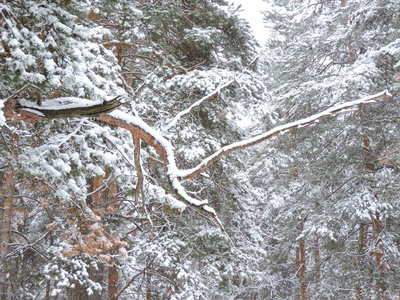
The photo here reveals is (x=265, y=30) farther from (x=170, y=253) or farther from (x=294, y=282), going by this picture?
(x=170, y=253)

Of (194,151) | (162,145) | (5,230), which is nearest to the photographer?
(162,145)

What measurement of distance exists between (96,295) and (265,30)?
13150mm

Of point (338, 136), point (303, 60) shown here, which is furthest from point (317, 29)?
point (338, 136)

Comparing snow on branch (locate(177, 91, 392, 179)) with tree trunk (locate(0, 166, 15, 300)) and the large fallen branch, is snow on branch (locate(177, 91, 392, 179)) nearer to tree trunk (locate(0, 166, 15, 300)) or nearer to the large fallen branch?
the large fallen branch

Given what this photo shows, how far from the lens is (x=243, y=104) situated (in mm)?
7047

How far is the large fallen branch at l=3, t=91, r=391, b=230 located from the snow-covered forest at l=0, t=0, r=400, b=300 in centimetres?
3

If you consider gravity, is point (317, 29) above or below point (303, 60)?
above

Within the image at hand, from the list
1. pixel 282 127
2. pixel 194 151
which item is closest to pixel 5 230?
pixel 194 151

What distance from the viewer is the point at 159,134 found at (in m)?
2.45

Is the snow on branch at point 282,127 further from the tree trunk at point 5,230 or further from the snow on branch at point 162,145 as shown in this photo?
the tree trunk at point 5,230

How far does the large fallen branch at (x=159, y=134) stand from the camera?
7.10 ft

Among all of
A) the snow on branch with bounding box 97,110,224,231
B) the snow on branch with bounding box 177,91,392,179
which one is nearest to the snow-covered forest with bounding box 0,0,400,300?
the snow on branch with bounding box 97,110,224,231

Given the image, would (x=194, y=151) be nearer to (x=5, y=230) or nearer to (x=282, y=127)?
(x=5, y=230)

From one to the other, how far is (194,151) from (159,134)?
367 cm
